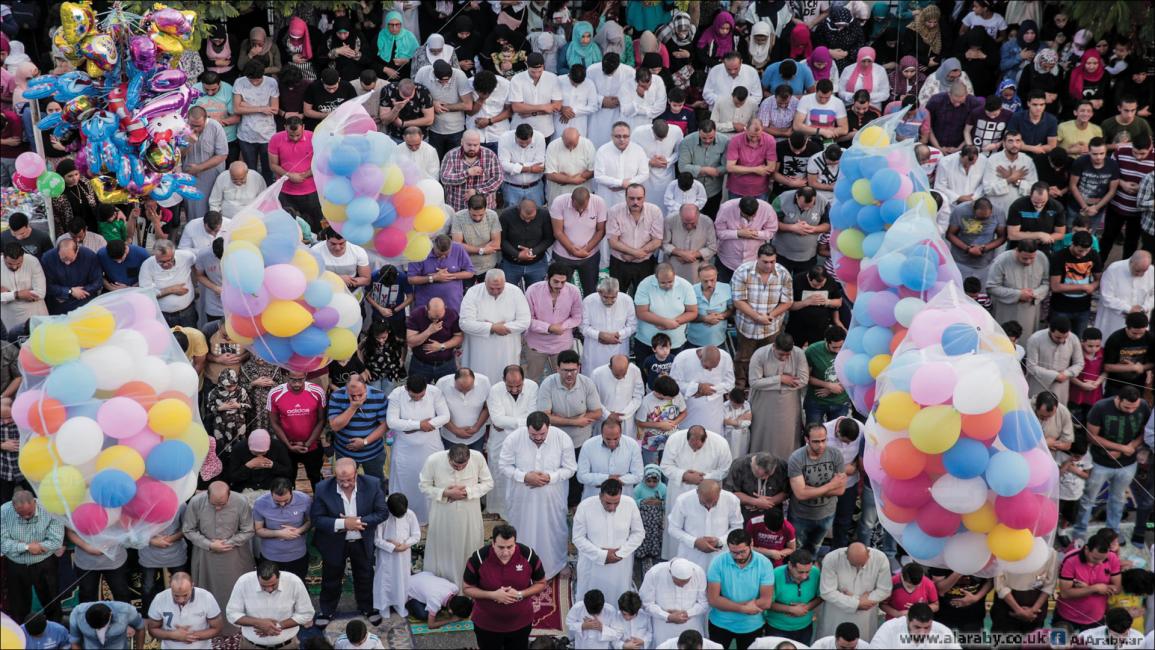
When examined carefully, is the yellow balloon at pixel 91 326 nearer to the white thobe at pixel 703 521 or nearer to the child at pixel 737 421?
the white thobe at pixel 703 521

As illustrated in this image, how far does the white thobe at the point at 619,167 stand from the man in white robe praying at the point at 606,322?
5.16ft

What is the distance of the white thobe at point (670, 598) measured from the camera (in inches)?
484

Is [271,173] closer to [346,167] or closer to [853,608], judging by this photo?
[346,167]

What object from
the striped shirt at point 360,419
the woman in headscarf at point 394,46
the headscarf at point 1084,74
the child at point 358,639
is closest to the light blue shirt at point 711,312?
the striped shirt at point 360,419

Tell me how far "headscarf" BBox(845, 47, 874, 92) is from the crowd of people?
0.12 ft

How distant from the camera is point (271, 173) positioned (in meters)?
16.4

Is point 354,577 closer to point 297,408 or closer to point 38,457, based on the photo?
point 297,408

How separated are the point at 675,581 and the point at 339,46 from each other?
686cm

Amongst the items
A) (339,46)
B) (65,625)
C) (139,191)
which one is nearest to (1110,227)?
(339,46)

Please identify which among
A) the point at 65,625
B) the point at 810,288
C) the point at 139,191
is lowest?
the point at 65,625

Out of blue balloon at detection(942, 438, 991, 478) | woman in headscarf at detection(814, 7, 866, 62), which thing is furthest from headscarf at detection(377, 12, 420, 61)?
blue balloon at detection(942, 438, 991, 478)

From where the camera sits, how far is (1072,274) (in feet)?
48.7

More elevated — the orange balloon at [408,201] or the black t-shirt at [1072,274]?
the orange balloon at [408,201]

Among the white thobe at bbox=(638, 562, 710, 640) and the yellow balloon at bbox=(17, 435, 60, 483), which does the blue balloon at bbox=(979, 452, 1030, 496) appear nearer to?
the white thobe at bbox=(638, 562, 710, 640)
